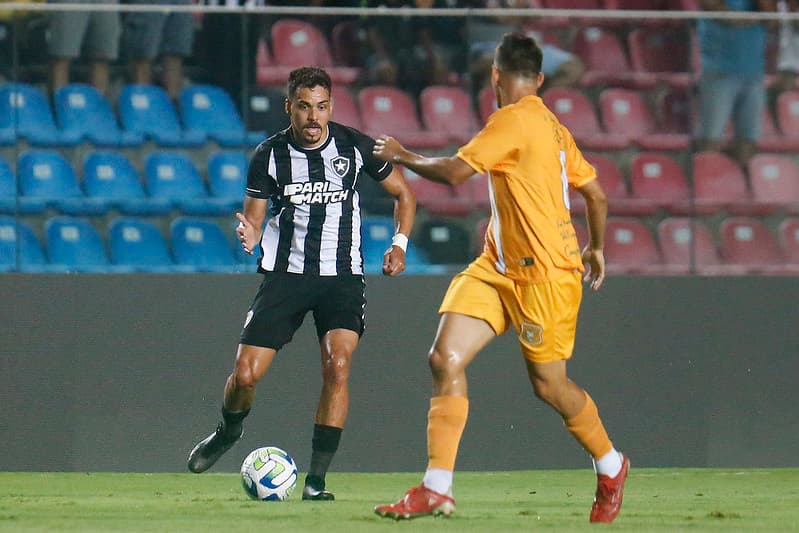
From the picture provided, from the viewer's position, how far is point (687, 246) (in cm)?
901

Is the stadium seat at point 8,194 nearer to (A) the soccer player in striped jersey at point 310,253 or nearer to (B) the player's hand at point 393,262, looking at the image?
(A) the soccer player in striped jersey at point 310,253

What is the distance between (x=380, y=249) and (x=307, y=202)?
6.32 ft

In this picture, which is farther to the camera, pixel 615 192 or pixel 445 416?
pixel 615 192

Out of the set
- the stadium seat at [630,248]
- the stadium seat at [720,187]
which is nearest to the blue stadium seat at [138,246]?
the stadium seat at [630,248]

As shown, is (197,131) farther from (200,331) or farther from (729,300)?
(729,300)

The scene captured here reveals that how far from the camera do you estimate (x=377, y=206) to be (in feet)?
→ 28.3

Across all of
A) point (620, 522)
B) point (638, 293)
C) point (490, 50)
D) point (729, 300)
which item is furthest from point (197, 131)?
point (620, 522)

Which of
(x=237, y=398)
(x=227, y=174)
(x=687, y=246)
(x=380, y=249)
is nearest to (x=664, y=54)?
(x=687, y=246)

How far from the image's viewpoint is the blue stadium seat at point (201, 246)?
338 inches

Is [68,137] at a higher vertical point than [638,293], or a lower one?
higher

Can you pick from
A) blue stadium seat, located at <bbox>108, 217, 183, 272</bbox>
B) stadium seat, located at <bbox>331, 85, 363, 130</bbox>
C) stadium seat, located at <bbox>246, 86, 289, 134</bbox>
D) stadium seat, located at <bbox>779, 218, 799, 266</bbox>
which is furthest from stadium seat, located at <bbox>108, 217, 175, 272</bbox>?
stadium seat, located at <bbox>779, 218, 799, 266</bbox>

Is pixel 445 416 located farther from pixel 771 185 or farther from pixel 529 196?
pixel 771 185

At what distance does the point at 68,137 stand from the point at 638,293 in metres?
3.57

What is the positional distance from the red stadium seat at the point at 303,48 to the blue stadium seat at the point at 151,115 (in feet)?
2.32
